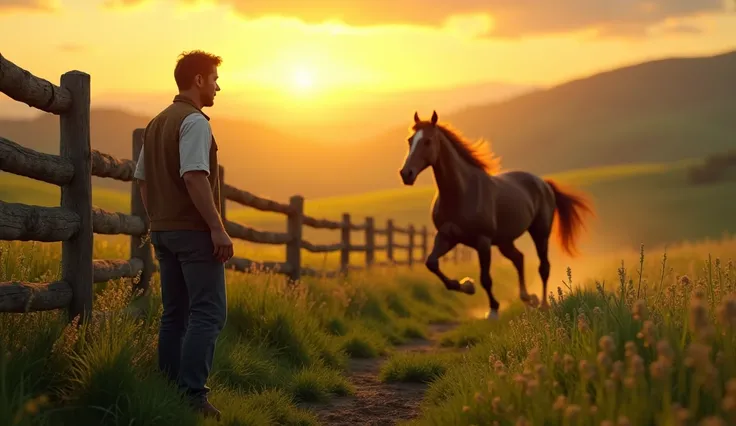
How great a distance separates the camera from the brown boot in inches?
165

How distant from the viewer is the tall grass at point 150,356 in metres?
3.87

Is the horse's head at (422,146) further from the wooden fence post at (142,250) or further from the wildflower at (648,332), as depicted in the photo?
the wildflower at (648,332)

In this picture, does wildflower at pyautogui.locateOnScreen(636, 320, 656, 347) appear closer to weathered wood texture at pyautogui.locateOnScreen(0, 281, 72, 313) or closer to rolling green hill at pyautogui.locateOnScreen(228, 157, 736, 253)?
weathered wood texture at pyautogui.locateOnScreen(0, 281, 72, 313)

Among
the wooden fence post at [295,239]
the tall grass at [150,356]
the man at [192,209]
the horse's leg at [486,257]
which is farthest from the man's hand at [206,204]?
the wooden fence post at [295,239]

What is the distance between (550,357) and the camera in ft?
12.2

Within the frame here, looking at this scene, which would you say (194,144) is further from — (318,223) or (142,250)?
(318,223)

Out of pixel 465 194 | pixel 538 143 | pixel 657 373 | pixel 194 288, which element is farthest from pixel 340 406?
pixel 538 143

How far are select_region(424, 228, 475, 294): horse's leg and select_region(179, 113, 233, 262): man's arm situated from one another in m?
5.01

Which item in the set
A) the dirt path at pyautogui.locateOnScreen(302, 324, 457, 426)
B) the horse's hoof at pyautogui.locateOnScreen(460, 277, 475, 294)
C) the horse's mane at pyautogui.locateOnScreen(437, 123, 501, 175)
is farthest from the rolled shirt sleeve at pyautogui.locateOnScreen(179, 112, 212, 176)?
the horse's mane at pyautogui.locateOnScreen(437, 123, 501, 175)

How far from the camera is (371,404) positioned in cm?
567

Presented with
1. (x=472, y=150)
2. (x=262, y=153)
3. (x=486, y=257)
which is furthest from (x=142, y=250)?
(x=262, y=153)

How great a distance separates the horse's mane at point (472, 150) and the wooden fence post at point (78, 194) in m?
5.36

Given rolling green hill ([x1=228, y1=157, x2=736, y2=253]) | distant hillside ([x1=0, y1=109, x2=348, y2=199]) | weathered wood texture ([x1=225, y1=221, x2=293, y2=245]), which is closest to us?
weathered wood texture ([x1=225, y1=221, x2=293, y2=245])

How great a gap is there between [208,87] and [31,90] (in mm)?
1073
